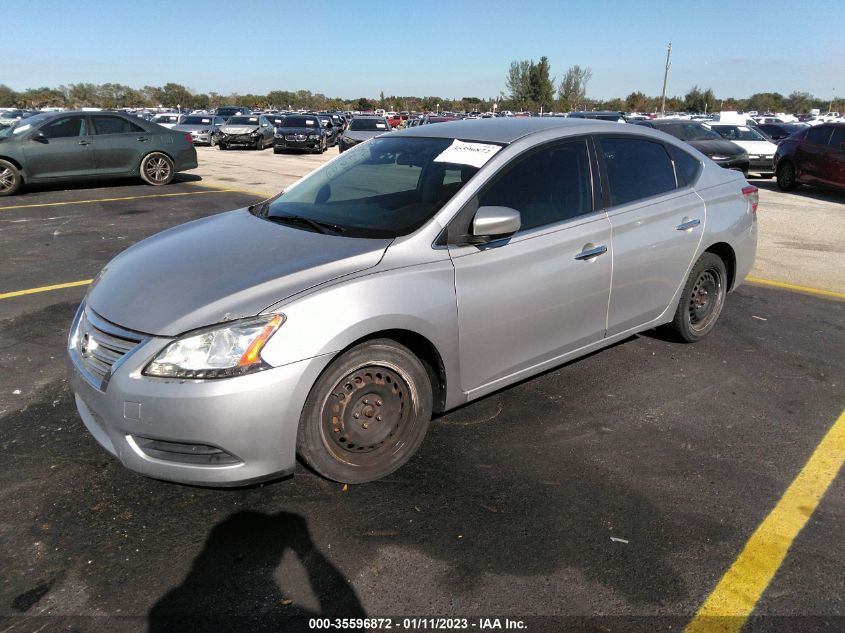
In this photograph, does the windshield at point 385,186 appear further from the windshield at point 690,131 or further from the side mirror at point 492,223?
the windshield at point 690,131

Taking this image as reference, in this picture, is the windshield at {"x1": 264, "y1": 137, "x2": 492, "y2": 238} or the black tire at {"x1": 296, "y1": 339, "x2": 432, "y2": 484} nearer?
the black tire at {"x1": 296, "y1": 339, "x2": 432, "y2": 484}

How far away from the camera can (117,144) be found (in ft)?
44.7

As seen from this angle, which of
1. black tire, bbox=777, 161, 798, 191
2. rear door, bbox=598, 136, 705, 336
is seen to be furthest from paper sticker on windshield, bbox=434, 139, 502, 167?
black tire, bbox=777, 161, 798, 191

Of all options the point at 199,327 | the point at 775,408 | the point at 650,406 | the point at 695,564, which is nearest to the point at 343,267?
the point at 199,327

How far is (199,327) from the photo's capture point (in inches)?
104

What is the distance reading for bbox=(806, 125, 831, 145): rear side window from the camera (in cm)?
1419

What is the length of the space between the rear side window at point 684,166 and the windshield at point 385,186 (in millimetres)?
1715

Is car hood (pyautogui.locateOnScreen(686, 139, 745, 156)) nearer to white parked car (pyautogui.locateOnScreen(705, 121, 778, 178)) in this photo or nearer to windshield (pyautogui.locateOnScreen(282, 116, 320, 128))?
white parked car (pyautogui.locateOnScreen(705, 121, 778, 178))

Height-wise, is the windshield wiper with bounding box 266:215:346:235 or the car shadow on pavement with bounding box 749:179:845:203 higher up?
the windshield wiper with bounding box 266:215:346:235

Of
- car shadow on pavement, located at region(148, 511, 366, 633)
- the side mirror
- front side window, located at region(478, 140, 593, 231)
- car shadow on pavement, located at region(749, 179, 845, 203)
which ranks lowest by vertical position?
car shadow on pavement, located at region(148, 511, 366, 633)

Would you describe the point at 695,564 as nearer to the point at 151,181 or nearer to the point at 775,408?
the point at 775,408

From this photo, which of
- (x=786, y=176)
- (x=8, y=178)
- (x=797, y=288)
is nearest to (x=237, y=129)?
(x=8, y=178)

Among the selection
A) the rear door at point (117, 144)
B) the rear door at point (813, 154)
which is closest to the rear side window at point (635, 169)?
the rear door at point (813, 154)

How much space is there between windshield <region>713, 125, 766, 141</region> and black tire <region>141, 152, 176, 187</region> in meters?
14.9
